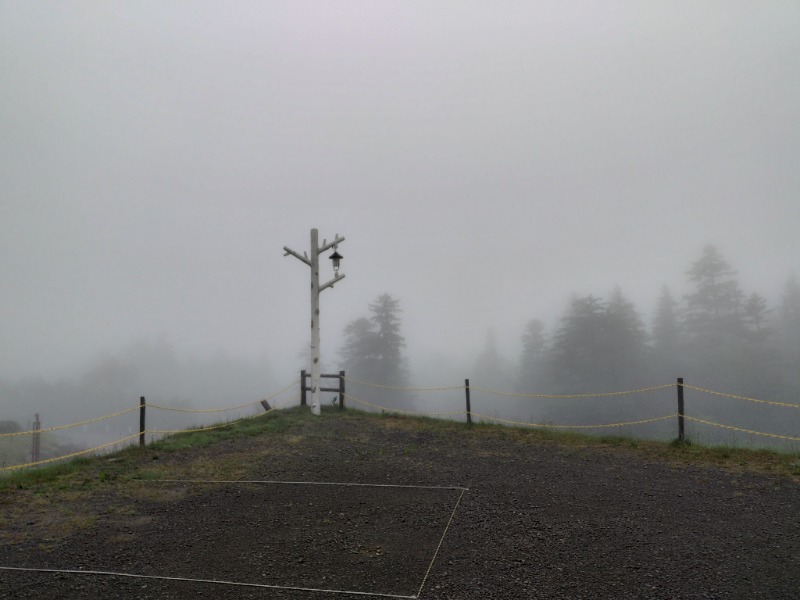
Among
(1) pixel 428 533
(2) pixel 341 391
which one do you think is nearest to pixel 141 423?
(2) pixel 341 391

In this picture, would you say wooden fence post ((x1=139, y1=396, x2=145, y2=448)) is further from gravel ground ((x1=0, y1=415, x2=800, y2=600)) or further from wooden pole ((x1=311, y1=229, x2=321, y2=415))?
wooden pole ((x1=311, y1=229, x2=321, y2=415))

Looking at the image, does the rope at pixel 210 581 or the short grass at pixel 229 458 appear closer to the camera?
the rope at pixel 210 581

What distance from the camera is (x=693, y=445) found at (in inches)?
405

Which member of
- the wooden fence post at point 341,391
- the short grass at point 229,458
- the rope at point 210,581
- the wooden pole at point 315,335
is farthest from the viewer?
the wooden fence post at point 341,391

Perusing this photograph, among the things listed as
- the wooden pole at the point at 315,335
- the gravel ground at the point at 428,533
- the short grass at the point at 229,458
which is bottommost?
the short grass at the point at 229,458

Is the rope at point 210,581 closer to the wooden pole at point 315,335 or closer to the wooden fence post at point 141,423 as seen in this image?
the wooden fence post at point 141,423

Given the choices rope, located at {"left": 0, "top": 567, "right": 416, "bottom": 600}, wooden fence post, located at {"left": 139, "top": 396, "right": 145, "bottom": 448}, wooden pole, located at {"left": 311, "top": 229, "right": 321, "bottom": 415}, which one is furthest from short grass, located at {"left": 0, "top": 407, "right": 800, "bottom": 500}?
rope, located at {"left": 0, "top": 567, "right": 416, "bottom": 600}

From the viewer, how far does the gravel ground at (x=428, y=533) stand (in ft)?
15.2

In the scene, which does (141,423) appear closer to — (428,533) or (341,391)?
(341,391)

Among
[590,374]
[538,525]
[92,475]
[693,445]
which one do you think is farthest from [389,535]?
[590,374]

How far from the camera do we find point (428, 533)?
5.95m

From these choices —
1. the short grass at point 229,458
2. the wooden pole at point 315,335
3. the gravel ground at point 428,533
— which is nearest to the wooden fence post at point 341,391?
the wooden pole at point 315,335

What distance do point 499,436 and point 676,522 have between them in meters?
6.16

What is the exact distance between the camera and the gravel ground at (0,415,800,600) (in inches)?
183
